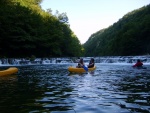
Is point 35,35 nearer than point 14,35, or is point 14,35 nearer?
point 14,35

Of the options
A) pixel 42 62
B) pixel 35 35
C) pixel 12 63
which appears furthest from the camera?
pixel 35 35

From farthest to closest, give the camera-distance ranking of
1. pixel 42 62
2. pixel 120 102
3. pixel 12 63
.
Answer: pixel 42 62, pixel 12 63, pixel 120 102

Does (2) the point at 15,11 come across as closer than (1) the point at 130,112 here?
No

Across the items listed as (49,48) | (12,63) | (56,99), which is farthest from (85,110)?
(49,48)

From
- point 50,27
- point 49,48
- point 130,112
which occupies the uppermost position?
point 50,27

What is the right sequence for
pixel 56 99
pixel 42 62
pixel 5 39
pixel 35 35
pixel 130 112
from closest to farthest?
1. pixel 130 112
2. pixel 56 99
3. pixel 42 62
4. pixel 5 39
5. pixel 35 35

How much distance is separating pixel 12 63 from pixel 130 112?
3808 cm

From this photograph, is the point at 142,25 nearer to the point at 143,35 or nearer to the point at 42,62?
the point at 143,35

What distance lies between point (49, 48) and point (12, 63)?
1990cm

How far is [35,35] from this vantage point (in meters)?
54.5

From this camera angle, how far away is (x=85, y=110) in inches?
262

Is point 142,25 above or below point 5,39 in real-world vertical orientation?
above

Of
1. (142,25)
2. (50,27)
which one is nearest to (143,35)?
(142,25)

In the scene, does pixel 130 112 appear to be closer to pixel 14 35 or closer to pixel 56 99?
pixel 56 99
